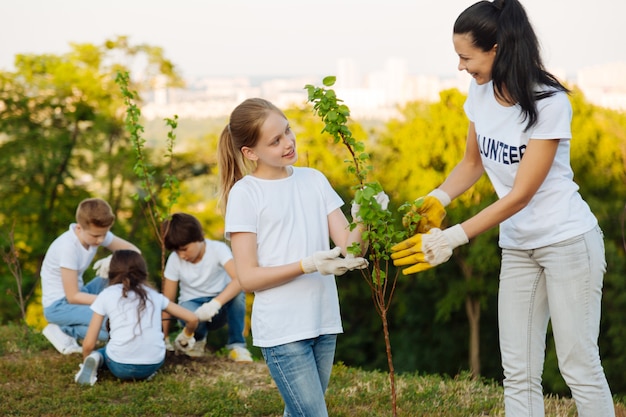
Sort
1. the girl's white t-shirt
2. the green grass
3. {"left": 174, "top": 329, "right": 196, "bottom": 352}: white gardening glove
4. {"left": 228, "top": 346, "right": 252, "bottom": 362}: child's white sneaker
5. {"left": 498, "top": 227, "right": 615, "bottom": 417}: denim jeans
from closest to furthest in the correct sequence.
Result: the girl's white t-shirt, {"left": 498, "top": 227, "right": 615, "bottom": 417}: denim jeans, the green grass, {"left": 174, "top": 329, "right": 196, "bottom": 352}: white gardening glove, {"left": 228, "top": 346, "right": 252, "bottom": 362}: child's white sneaker

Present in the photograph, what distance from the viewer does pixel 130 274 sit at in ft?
18.8

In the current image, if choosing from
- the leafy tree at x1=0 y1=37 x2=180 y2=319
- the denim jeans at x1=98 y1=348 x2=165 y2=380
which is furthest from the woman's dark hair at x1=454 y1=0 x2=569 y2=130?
the leafy tree at x1=0 y1=37 x2=180 y2=319

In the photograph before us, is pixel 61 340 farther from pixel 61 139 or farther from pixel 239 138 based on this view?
pixel 61 139

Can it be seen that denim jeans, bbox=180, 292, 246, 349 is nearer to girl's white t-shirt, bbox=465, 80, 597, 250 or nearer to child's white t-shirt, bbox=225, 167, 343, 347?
child's white t-shirt, bbox=225, 167, 343, 347

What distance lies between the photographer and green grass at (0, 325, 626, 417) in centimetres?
497

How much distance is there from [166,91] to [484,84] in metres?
20.8

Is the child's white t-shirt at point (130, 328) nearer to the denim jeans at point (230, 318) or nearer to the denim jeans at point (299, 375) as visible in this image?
the denim jeans at point (230, 318)

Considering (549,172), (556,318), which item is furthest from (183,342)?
(549,172)

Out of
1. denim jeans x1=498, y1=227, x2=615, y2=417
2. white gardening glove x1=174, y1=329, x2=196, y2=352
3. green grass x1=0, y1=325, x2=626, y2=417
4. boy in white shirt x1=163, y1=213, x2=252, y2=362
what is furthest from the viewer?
boy in white shirt x1=163, y1=213, x2=252, y2=362

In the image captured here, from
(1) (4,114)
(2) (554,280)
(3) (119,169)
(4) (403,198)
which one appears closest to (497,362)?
(4) (403,198)

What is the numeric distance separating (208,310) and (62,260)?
1.25 meters

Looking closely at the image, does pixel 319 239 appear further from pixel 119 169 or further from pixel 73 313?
pixel 119 169

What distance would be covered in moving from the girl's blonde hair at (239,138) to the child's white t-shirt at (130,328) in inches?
91.2

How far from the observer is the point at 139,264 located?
227 inches
